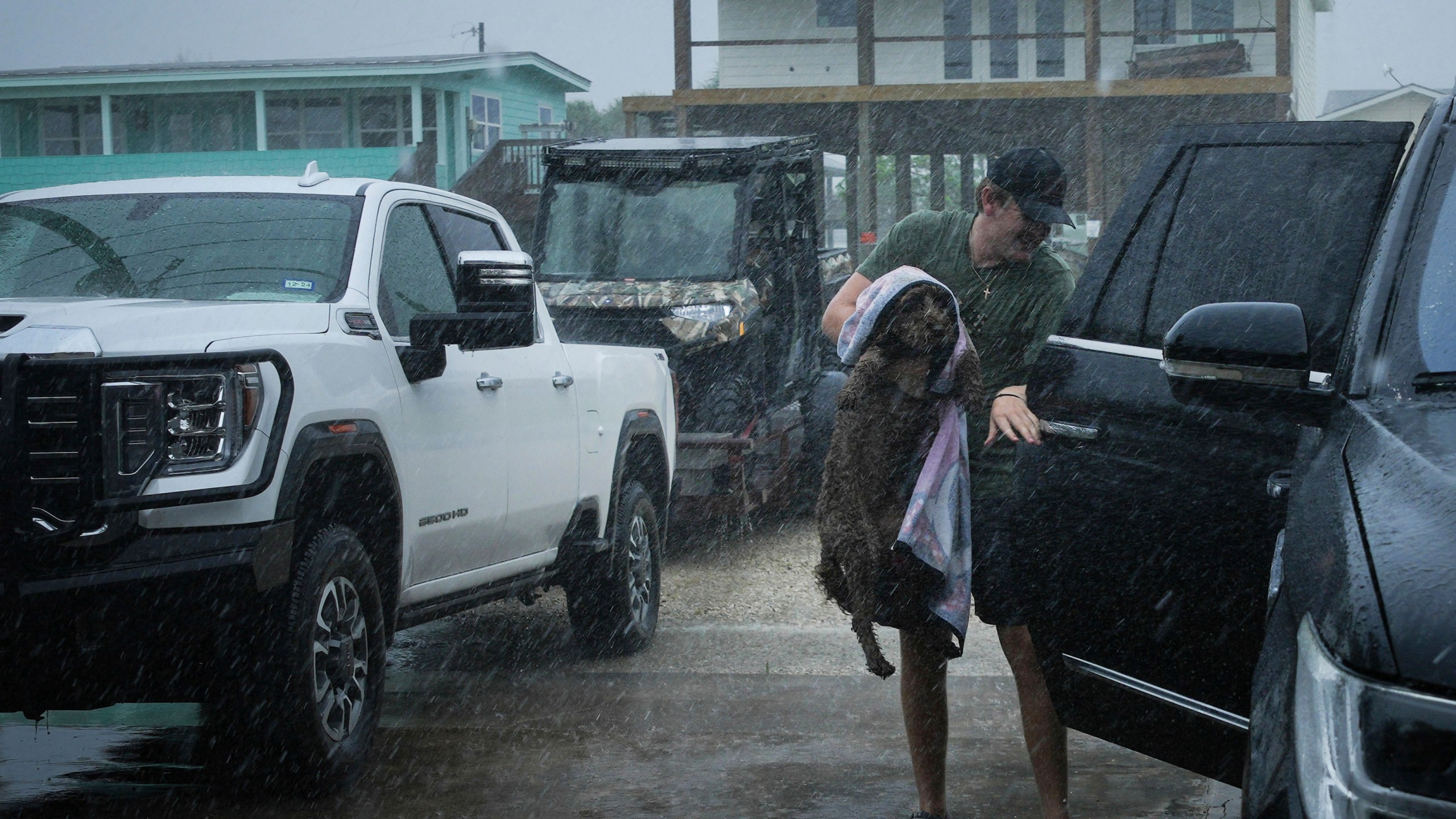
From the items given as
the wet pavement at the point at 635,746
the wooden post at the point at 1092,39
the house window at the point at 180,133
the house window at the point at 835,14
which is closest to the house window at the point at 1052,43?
the house window at the point at 835,14

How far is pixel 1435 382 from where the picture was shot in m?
2.66

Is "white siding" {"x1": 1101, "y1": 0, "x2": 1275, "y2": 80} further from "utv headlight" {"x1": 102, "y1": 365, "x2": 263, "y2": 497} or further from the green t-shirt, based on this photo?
"utv headlight" {"x1": 102, "y1": 365, "x2": 263, "y2": 497}

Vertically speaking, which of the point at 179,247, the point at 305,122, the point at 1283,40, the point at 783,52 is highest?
the point at 783,52

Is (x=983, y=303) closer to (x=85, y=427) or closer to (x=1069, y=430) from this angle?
(x=1069, y=430)

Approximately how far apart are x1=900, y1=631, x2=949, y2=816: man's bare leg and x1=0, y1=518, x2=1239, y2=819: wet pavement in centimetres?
38

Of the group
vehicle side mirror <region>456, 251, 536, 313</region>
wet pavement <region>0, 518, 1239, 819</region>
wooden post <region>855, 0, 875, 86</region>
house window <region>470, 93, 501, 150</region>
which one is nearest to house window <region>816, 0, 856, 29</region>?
wooden post <region>855, 0, 875, 86</region>

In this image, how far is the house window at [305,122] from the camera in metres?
31.5

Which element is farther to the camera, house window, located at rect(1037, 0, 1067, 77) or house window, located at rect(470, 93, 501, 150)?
house window, located at rect(470, 93, 501, 150)

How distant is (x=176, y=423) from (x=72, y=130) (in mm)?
31474

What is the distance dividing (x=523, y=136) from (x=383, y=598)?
2886 cm

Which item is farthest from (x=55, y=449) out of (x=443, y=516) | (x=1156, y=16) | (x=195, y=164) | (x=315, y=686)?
(x=195, y=164)

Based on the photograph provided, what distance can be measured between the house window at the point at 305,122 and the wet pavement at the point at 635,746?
2555 cm

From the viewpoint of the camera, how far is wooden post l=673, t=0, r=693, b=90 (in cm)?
2172

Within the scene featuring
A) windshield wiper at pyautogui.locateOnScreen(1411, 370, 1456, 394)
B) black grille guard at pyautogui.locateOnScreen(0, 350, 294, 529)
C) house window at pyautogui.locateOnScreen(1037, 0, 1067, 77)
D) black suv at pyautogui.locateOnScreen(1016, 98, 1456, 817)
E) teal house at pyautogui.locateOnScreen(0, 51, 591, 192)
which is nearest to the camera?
black suv at pyautogui.locateOnScreen(1016, 98, 1456, 817)
